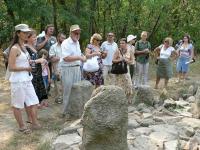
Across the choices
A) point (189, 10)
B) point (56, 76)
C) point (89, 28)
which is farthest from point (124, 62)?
point (189, 10)

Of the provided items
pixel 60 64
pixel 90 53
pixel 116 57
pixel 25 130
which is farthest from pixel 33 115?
pixel 116 57

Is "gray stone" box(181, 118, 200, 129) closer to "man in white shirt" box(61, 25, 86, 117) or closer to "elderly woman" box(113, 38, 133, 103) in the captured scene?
"elderly woman" box(113, 38, 133, 103)

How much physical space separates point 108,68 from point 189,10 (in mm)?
13012

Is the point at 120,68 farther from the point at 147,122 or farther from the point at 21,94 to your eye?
the point at 21,94

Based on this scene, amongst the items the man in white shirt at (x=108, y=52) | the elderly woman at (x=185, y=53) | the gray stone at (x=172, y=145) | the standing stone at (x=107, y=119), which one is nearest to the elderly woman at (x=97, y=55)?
the man in white shirt at (x=108, y=52)

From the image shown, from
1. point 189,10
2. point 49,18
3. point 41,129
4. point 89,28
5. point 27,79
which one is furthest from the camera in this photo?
point 189,10

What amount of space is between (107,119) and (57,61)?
4.07 metres

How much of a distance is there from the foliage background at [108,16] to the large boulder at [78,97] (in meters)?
7.27

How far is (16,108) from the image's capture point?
688 cm

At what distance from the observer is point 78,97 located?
7879mm

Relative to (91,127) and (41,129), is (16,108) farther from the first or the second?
(91,127)

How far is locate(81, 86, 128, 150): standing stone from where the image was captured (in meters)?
5.47

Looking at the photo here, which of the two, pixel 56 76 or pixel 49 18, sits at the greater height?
pixel 49 18

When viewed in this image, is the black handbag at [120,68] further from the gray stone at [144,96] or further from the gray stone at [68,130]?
the gray stone at [68,130]
